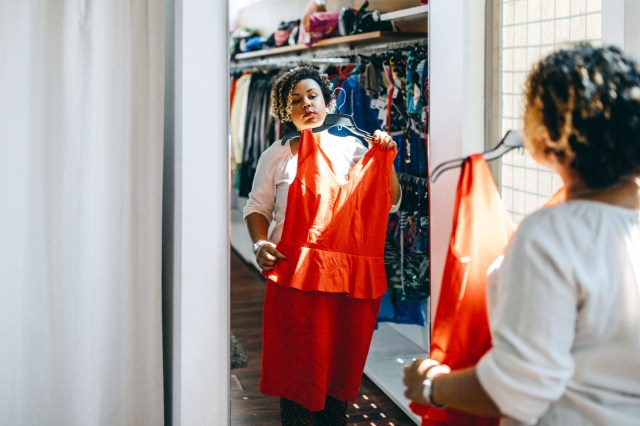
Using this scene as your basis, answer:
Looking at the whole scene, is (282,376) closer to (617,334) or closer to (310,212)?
(310,212)

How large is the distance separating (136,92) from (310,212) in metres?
0.65

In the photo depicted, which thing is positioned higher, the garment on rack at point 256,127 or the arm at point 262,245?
the garment on rack at point 256,127

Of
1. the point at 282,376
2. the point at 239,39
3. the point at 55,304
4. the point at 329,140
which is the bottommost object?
the point at 282,376

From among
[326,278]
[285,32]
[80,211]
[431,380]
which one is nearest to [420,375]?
[431,380]

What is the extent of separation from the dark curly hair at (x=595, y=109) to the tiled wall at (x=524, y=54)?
1.04 m

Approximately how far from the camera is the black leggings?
216 cm

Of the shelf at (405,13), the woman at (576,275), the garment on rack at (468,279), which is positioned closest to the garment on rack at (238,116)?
the shelf at (405,13)

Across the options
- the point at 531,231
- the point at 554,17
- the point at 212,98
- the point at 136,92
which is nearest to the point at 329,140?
the point at 212,98

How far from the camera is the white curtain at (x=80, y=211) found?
6.68 feet

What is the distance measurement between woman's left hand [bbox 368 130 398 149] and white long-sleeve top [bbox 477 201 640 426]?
0.95 meters

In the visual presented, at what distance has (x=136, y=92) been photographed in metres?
2.15

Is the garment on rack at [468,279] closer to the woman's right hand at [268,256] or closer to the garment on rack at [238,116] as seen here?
the woman's right hand at [268,256]

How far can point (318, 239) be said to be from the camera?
2.06 metres

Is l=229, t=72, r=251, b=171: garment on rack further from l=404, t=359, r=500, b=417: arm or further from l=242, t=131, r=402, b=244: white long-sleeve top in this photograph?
l=404, t=359, r=500, b=417: arm
